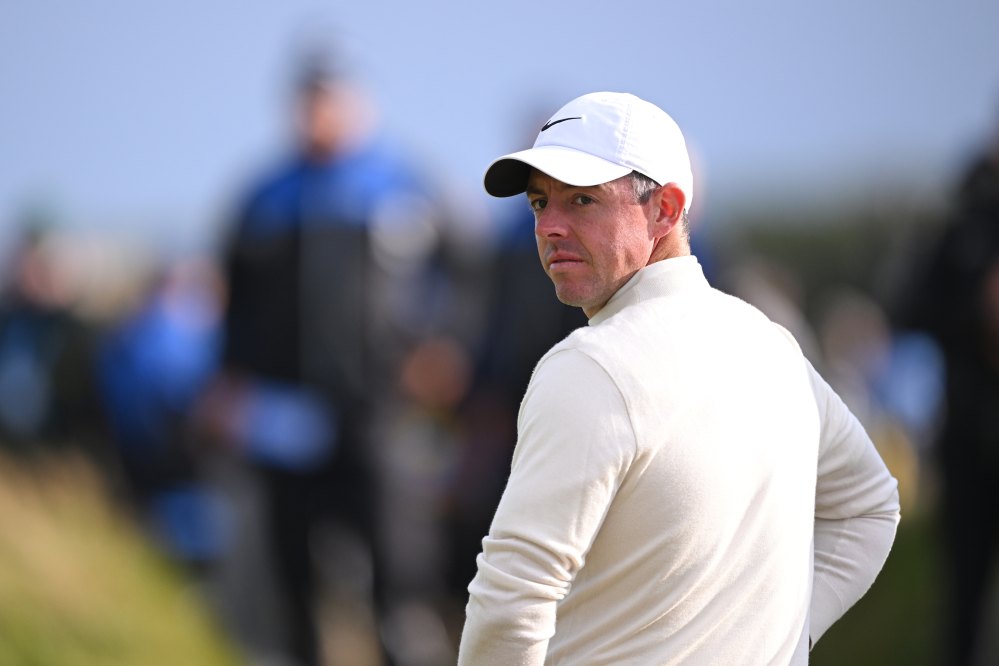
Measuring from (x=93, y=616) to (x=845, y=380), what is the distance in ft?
22.9

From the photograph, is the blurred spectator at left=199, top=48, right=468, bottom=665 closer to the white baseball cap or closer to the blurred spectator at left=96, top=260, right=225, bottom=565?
the blurred spectator at left=96, top=260, right=225, bottom=565

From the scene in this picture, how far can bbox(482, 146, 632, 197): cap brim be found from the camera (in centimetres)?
262

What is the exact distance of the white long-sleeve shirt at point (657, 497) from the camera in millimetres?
2441

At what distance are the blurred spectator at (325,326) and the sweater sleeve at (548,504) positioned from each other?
442cm

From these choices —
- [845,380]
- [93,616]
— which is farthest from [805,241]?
[93,616]

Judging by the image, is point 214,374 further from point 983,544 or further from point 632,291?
point 632,291

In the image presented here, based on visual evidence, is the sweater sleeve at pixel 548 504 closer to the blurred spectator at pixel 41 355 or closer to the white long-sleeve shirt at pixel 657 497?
the white long-sleeve shirt at pixel 657 497

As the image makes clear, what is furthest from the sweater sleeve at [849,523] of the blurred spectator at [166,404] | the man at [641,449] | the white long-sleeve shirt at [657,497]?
the blurred spectator at [166,404]

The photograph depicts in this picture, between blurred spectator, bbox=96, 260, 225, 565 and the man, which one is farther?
blurred spectator, bbox=96, 260, 225, 565

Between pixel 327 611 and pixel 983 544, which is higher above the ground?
pixel 983 544

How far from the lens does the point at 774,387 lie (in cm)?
269

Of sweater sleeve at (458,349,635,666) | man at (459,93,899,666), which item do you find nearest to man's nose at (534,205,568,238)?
man at (459,93,899,666)

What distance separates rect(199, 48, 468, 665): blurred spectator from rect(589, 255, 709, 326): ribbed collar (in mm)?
4251

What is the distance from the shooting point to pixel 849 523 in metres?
3.05
